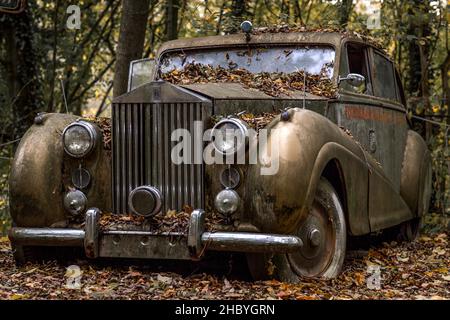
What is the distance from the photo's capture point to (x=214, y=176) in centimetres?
541

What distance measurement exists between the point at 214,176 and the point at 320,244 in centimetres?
96

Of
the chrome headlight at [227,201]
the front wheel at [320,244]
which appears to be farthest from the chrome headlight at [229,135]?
the front wheel at [320,244]

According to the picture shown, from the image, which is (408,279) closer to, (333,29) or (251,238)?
(251,238)

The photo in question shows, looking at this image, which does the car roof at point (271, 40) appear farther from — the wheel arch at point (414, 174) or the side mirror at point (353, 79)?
the wheel arch at point (414, 174)

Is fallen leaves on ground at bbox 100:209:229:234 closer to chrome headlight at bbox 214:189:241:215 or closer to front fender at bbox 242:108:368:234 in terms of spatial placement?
chrome headlight at bbox 214:189:241:215

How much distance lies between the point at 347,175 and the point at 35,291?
2.54 meters

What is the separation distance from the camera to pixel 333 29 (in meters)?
7.25

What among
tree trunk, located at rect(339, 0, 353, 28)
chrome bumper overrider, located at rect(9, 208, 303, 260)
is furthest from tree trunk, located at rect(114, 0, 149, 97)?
tree trunk, located at rect(339, 0, 353, 28)

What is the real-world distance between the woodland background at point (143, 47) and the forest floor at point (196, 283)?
9.74 feet

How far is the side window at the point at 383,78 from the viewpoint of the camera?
25.4 feet

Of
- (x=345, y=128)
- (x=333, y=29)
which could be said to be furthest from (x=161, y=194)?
(x=333, y=29)

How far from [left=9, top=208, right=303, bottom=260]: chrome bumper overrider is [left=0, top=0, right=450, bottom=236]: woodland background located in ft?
9.78

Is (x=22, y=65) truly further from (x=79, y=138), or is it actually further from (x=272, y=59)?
(x=79, y=138)

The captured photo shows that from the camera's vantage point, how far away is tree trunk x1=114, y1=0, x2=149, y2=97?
8.88 m
